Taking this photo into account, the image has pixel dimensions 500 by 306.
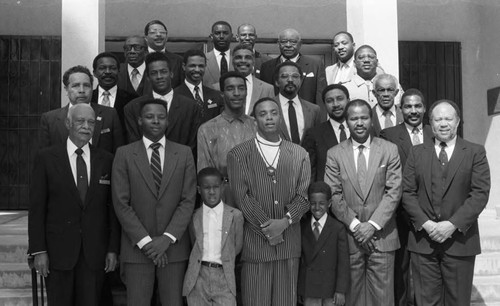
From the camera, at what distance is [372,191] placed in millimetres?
5676

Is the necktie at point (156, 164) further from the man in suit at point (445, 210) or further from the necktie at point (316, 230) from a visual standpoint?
the man in suit at point (445, 210)

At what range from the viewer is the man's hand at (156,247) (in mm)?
5242

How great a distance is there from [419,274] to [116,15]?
6.43 m

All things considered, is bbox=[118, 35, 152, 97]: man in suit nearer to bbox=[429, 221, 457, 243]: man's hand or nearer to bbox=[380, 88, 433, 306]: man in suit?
bbox=[380, 88, 433, 306]: man in suit

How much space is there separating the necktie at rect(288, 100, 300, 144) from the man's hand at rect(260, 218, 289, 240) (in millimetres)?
1276

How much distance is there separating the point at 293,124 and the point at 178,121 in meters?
1.09

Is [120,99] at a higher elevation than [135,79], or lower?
lower

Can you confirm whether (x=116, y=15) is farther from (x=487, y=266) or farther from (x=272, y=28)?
(x=487, y=266)

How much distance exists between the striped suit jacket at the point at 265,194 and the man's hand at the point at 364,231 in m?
0.45

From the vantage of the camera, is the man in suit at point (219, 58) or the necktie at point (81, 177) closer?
the necktie at point (81, 177)

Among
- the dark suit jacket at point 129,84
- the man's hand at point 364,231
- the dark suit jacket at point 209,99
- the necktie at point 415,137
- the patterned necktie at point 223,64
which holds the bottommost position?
the man's hand at point 364,231

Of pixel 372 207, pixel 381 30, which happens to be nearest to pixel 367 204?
pixel 372 207

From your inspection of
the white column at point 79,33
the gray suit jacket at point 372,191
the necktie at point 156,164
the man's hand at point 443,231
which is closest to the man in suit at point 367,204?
the gray suit jacket at point 372,191

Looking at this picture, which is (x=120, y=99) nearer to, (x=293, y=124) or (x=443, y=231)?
(x=293, y=124)
